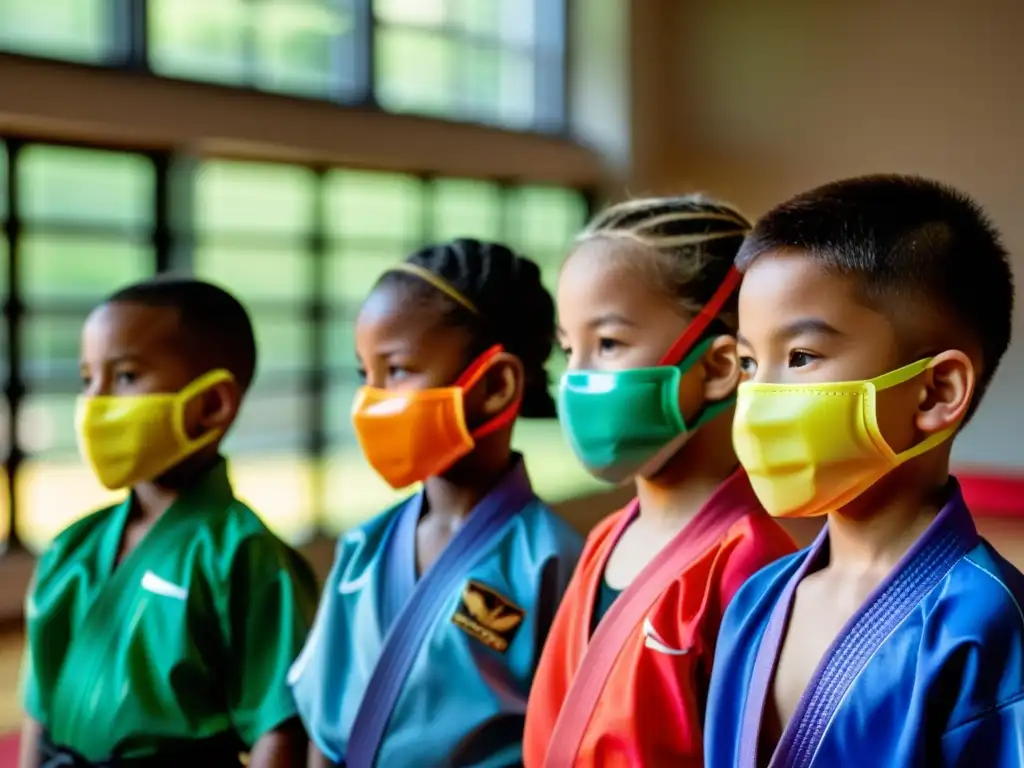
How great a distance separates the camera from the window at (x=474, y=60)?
626 centimetres

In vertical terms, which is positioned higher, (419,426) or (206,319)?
(206,319)

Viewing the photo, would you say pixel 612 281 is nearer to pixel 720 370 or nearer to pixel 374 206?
pixel 720 370

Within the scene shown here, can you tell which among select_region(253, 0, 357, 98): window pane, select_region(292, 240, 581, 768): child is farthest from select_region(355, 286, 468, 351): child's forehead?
select_region(253, 0, 357, 98): window pane

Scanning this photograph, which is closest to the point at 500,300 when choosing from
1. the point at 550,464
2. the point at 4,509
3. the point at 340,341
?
the point at 4,509

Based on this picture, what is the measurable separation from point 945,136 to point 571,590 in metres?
6.20

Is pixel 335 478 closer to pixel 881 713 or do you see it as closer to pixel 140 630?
pixel 140 630

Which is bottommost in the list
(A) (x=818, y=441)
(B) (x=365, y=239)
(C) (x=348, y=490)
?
(C) (x=348, y=490)

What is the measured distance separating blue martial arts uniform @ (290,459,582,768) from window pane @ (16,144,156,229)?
3.39 m

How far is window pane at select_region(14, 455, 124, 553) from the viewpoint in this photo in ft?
15.2

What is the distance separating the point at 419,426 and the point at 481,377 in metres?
0.11

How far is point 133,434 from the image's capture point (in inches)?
70.9

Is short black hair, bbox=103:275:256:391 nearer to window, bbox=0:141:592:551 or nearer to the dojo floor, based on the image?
the dojo floor

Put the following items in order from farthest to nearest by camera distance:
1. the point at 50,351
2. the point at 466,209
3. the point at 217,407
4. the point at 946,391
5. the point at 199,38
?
the point at 466,209 → the point at 199,38 → the point at 50,351 → the point at 217,407 → the point at 946,391

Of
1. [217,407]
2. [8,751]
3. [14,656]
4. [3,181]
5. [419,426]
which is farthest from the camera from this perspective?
[3,181]
